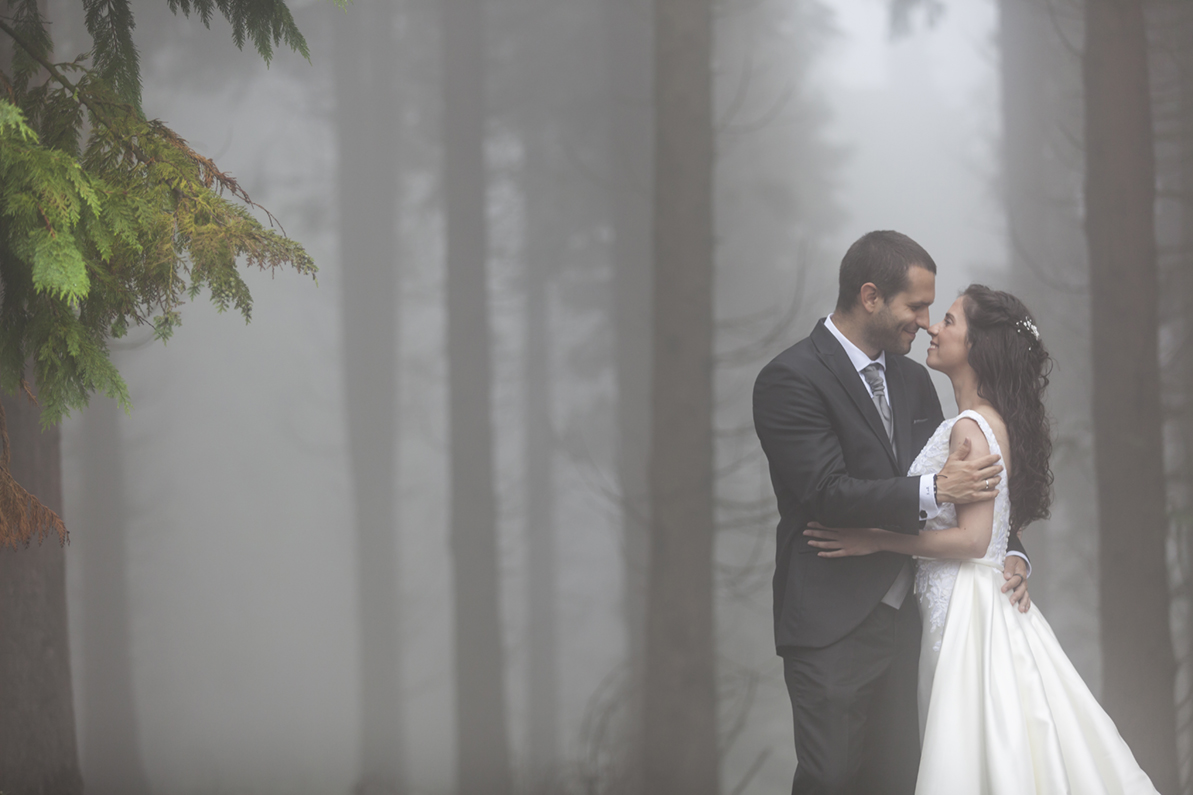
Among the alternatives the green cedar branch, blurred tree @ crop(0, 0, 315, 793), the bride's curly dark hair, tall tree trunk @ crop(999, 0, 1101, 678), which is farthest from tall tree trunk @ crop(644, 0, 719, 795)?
the green cedar branch

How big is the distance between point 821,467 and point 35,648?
144 inches

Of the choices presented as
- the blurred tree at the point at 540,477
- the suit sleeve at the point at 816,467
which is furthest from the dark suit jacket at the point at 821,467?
the blurred tree at the point at 540,477

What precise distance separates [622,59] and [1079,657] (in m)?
3.22

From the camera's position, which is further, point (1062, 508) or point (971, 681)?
point (1062, 508)

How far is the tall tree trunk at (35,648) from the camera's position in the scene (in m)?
3.90

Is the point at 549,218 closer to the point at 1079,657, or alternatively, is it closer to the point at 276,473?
the point at 276,473

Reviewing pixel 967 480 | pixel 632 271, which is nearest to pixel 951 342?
pixel 967 480

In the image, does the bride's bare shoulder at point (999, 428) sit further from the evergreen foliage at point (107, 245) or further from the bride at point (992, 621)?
the evergreen foliage at point (107, 245)

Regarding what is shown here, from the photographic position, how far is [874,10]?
381cm

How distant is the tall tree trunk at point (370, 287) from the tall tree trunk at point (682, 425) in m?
1.15

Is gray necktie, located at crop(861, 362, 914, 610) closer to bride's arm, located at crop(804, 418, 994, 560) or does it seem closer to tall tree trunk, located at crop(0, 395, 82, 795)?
bride's arm, located at crop(804, 418, 994, 560)

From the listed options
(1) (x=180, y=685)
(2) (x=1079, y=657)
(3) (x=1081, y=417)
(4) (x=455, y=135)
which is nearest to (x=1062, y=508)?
(3) (x=1081, y=417)

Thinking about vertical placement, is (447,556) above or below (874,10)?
below

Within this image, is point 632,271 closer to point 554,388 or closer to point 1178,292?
point 554,388
